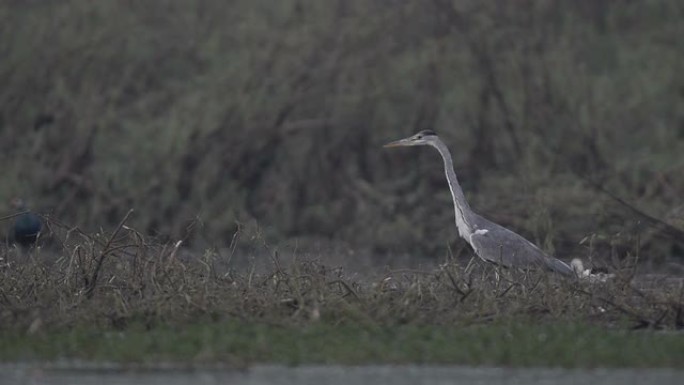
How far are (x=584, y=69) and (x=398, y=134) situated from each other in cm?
219

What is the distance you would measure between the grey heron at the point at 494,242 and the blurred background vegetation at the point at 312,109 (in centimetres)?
312

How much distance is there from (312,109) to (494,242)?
5.22m

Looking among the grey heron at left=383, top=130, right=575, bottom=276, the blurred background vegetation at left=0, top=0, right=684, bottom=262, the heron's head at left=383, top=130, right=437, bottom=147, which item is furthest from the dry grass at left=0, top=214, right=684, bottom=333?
the blurred background vegetation at left=0, top=0, right=684, bottom=262

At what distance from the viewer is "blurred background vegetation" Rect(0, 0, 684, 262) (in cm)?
1656

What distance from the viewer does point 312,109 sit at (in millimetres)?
17297

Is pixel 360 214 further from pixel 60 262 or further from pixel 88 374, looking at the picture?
pixel 88 374

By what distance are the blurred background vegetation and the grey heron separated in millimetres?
3119

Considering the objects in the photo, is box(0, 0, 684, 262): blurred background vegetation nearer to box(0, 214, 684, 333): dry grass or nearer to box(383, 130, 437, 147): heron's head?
box(383, 130, 437, 147): heron's head

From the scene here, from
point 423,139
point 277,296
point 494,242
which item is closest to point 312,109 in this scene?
point 423,139

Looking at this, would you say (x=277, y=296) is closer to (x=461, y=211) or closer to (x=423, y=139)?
(x=461, y=211)

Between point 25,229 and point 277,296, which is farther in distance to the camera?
point 25,229

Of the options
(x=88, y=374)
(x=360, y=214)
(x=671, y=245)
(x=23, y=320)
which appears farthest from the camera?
(x=360, y=214)

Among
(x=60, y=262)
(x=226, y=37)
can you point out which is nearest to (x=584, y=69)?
(x=226, y=37)

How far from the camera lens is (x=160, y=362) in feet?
26.7
